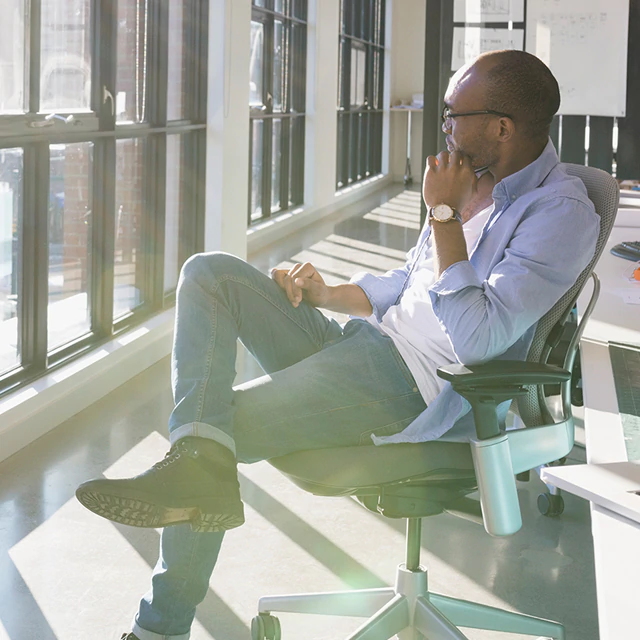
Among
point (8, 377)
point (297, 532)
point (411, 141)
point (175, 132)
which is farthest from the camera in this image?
point (411, 141)

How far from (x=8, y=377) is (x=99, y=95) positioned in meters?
1.27

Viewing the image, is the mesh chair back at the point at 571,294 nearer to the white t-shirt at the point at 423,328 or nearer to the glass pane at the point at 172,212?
the white t-shirt at the point at 423,328

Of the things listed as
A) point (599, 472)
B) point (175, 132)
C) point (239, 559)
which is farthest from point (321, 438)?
point (175, 132)

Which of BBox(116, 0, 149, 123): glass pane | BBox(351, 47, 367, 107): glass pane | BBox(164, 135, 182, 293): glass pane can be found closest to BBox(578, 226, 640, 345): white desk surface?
BBox(116, 0, 149, 123): glass pane

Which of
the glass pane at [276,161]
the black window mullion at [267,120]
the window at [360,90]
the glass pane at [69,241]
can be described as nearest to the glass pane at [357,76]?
the window at [360,90]

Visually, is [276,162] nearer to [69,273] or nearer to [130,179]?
[130,179]

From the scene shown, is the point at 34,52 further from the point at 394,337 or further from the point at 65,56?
the point at 394,337

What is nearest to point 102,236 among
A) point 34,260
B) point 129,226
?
point 129,226

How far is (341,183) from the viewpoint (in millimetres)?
11430

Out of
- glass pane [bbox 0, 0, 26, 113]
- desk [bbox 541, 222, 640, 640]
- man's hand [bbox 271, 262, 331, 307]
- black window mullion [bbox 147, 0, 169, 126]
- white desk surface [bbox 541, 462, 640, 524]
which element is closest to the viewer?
desk [bbox 541, 222, 640, 640]

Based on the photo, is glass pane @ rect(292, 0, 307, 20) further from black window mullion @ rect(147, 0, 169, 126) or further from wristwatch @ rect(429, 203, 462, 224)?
wristwatch @ rect(429, 203, 462, 224)

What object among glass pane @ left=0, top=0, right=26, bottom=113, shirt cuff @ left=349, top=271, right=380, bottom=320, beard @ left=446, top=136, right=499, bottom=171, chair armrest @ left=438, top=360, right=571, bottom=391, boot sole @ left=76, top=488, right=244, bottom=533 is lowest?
boot sole @ left=76, top=488, right=244, bottom=533

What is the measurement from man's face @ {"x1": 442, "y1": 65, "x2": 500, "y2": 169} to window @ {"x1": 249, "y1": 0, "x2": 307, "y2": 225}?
18.7ft

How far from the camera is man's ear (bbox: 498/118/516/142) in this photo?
5.82 feet
